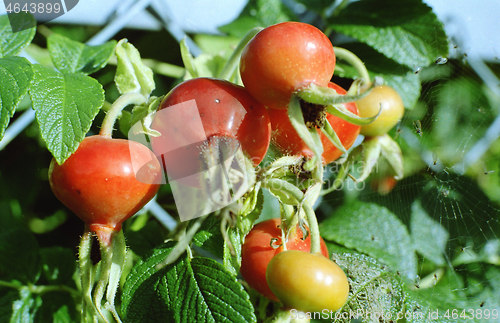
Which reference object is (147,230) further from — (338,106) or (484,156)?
(484,156)

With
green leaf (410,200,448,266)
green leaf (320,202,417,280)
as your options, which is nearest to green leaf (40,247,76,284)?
green leaf (320,202,417,280)

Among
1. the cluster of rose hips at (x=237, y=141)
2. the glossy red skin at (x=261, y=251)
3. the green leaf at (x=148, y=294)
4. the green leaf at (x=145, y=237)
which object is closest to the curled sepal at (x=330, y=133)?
the cluster of rose hips at (x=237, y=141)

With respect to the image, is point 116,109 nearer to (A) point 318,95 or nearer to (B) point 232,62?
(B) point 232,62

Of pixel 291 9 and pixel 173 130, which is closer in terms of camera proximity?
pixel 173 130

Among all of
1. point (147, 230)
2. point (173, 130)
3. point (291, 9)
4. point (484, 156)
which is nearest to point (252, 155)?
point (173, 130)

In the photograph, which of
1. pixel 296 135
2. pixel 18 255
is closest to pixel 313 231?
pixel 296 135

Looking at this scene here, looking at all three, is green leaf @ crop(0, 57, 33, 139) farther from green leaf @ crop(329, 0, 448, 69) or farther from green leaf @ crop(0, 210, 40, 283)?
green leaf @ crop(329, 0, 448, 69)
